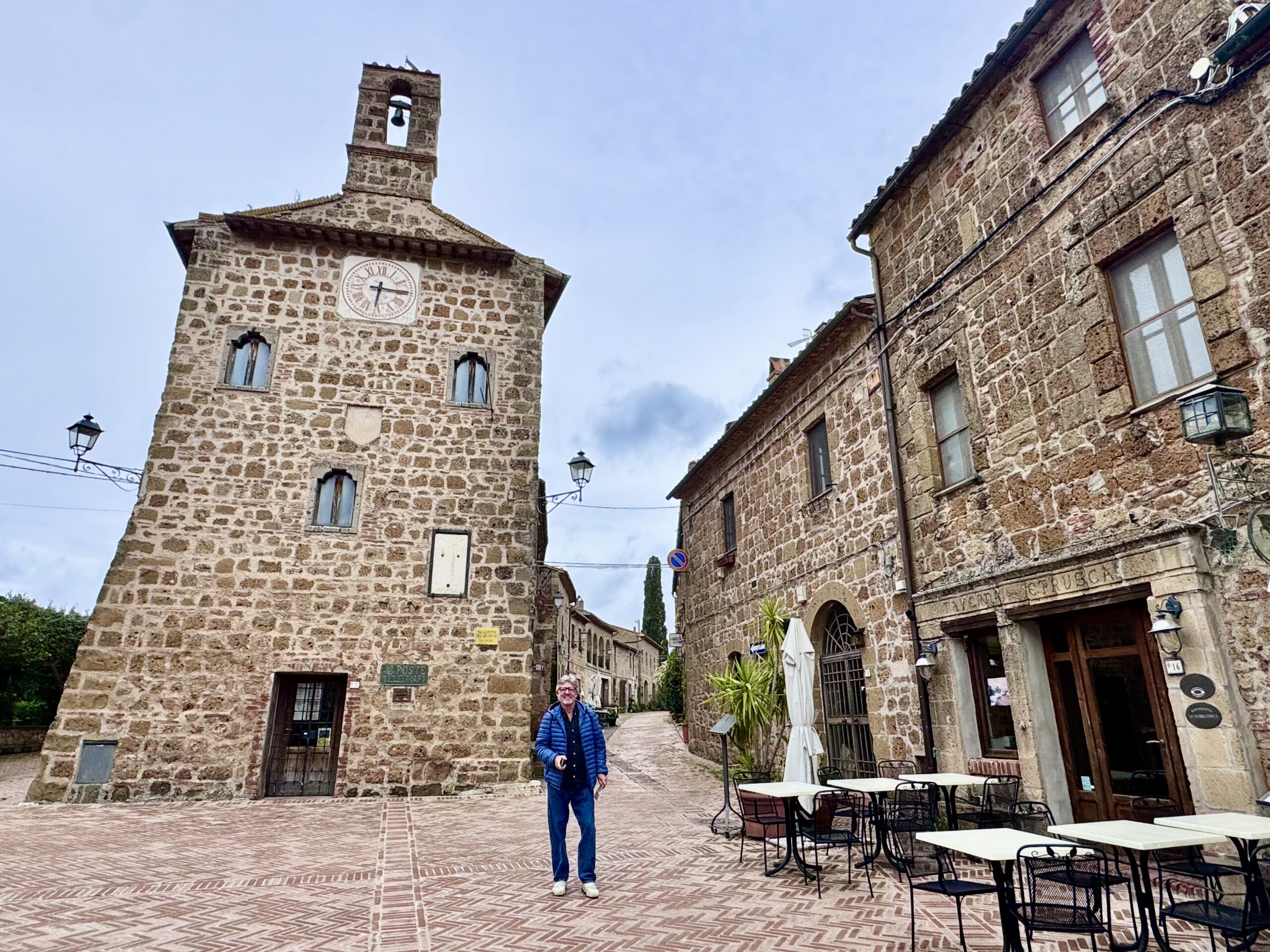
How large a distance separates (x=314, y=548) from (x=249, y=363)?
3.54 metres

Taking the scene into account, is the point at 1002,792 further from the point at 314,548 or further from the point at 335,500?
the point at 335,500

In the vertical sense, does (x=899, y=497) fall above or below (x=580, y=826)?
above

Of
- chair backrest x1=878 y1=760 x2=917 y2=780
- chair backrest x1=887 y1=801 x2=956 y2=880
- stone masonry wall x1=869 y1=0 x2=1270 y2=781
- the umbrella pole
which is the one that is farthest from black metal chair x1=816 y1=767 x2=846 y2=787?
stone masonry wall x1=869 y1=0 x2=1270 y2=781

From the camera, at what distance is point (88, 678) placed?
10.2 meters

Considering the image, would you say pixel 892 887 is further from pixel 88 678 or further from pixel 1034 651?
pixel 88 678

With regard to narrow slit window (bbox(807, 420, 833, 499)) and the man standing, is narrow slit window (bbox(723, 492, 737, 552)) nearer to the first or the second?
narrow slit window (bbox(807, 420, 833, 499))

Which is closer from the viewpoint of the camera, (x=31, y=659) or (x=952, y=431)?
(x=952, y=431)

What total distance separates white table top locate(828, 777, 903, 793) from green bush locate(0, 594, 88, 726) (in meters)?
20.0

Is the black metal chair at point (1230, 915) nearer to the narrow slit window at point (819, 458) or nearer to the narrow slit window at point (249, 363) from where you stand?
the narrow slit window at point (819, 458)

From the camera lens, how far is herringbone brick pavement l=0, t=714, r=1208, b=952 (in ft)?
13.7

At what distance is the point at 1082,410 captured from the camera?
649 centimetres

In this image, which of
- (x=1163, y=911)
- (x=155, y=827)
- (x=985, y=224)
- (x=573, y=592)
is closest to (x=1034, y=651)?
(x=1163, y=911)

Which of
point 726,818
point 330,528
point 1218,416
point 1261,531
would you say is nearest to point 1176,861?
point 1261,531

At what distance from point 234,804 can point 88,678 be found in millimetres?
2833
